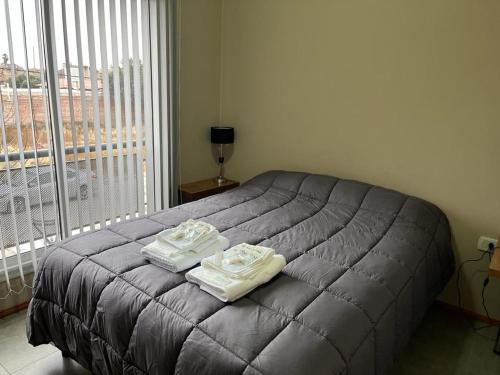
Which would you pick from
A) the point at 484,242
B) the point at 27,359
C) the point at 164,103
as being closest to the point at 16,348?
the point at 27,359

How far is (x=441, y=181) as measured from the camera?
251 centimetres

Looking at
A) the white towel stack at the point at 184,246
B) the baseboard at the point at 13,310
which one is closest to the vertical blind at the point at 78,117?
the baseboard at the point at 13,310

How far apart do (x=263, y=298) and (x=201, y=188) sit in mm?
1938

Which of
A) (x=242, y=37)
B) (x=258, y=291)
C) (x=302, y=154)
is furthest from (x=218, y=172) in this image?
(x=258, y=291)

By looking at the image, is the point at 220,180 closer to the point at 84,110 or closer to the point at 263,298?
the point at 84,110

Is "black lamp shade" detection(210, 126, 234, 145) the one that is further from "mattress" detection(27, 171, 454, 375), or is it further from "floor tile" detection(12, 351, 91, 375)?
"floor tile" detection(12, 351, 91, 375)

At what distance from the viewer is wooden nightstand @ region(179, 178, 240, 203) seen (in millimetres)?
3148

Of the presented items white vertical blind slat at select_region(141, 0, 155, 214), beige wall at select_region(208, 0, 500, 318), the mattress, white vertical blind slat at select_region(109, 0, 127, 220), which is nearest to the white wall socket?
beige wall at select_region(208, 0, 500, 318)

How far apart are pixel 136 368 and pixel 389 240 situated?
1.45m

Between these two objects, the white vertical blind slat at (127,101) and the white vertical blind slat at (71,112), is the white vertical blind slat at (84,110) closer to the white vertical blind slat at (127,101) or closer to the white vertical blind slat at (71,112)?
the white vertical blind slat at (71,112)

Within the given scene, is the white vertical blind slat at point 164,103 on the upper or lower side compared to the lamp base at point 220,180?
upper

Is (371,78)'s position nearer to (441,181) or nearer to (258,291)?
(441,181)

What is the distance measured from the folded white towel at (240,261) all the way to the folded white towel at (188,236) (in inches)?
6.1

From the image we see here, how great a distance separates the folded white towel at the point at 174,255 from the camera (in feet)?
5.33
